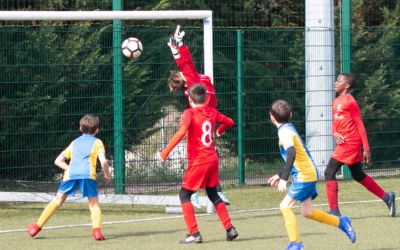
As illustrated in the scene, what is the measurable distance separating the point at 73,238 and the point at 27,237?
511 millimetres

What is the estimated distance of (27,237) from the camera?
35.1ft

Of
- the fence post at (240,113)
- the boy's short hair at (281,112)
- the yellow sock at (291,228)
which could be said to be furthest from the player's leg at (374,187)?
the fence post at (240,113)

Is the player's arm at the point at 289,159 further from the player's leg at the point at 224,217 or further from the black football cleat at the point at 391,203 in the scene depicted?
the black football cleat at the point at 391,203

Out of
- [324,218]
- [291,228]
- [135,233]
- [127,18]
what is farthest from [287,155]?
[127,18]

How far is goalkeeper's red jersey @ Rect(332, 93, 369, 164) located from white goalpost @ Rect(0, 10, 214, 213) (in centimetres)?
161

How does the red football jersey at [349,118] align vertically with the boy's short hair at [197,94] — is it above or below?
below

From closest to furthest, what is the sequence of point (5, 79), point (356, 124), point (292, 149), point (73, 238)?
point (292, 149) → point (73, 238) → point (356, 124) → point (5, 79)

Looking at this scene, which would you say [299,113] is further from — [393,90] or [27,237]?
[27,237]

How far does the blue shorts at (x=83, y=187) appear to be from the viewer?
10484mm

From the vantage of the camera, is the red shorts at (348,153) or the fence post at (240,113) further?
the fence post at (240,113)

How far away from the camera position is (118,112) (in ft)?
46.9

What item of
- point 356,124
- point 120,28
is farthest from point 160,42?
point 356,124

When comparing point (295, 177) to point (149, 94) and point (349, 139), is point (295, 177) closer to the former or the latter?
point (349, 139)

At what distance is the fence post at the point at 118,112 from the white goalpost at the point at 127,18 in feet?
4.15
